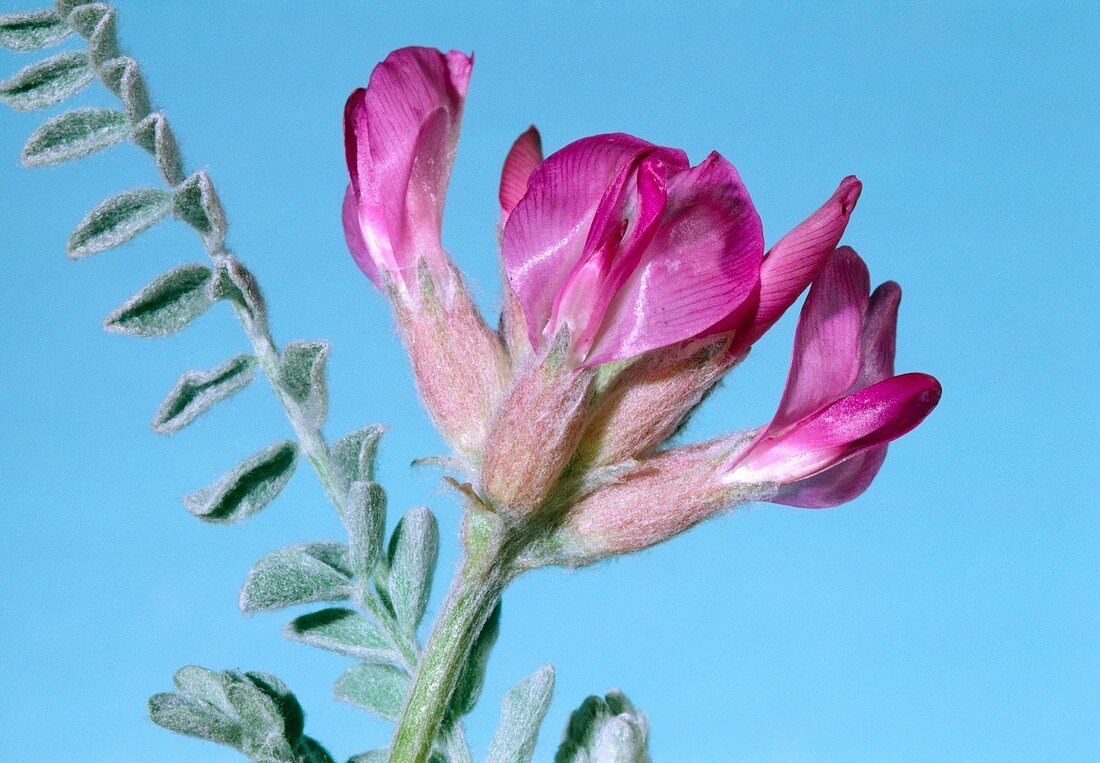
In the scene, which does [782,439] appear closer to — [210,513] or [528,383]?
[528,383]

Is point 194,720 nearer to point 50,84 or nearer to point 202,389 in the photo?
point 202,389

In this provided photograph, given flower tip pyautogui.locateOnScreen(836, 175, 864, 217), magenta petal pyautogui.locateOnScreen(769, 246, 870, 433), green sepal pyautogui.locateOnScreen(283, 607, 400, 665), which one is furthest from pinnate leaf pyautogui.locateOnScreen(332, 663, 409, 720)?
flower tip pyautogui.locateOnScreen(836, 175, 864, 217)

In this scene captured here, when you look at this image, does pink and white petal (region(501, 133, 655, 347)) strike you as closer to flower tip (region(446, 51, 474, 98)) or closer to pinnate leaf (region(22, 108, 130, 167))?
flower tip (region(446, 51, 474, 98))

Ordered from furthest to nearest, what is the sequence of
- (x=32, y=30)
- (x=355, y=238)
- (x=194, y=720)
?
(x=355, y=238), (x=32, y=30), (x=194, y=720)

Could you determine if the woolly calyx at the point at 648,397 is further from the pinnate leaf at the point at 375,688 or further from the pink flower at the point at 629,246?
the pinnate leaf at the point at 375,688

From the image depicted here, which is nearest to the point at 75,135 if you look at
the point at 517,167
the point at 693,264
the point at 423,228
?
the point at 423,228

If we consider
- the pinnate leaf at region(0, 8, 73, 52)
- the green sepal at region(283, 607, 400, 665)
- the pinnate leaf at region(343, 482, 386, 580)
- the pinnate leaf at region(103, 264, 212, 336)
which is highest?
the pinnate leaf at region(0, 8, 73, 52)
